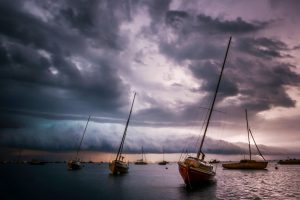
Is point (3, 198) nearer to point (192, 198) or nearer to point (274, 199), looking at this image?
point (192, 198)

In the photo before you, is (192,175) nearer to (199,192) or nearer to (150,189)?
(199,192)

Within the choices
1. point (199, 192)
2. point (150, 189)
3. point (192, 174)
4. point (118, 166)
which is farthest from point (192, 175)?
point (118, 166)

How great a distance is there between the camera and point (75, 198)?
4031 cm

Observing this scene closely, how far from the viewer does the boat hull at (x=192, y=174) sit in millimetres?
44281

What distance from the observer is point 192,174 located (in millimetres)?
45094

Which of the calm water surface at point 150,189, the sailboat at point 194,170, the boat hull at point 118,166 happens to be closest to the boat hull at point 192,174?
the sailboat at point 194,170

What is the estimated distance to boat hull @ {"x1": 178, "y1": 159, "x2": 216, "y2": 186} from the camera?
145 ft

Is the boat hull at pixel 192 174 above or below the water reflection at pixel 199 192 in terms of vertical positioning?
above

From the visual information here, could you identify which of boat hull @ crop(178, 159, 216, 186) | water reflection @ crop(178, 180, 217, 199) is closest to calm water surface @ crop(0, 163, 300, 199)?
water reflection @ crop(178, 180, 217, 199)

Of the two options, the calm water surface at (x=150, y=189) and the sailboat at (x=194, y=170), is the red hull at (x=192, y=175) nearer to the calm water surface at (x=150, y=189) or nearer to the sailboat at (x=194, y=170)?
the sailboat at (x=194, y=170)

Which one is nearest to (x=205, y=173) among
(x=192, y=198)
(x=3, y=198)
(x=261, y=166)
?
(x=192, y=198)

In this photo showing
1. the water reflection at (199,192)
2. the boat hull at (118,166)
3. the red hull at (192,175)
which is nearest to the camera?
the water reflection at (199,192)

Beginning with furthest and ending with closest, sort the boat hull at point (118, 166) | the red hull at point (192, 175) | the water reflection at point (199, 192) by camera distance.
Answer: the boat hull at point (118, 166) < the red hull at point (192, 175) < the water reflection at point (199, 192)

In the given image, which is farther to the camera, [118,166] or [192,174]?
[118,166]
